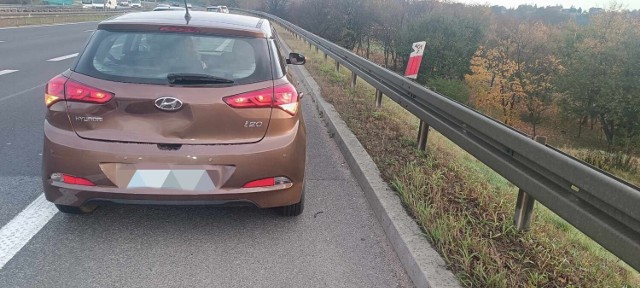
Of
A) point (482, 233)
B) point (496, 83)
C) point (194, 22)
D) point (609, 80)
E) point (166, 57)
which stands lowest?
point (496, 83)

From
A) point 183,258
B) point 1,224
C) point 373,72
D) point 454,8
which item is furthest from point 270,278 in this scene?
point 454,8

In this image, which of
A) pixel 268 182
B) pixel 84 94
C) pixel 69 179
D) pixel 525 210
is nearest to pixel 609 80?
pixel 525 210

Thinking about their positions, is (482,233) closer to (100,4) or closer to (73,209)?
(73,209)

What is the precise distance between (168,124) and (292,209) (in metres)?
1.20

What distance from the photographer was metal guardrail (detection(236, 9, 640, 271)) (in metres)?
2.49

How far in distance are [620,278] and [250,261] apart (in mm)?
2354

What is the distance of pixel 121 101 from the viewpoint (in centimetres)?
327

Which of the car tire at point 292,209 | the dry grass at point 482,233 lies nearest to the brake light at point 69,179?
the car tire at point 292,209

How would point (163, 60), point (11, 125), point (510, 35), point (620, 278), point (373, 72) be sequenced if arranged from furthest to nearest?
1. point (510, 35)
2. point (373, 72)
3. point (11, 125)
4. point (163, 60)
5. point (620, 278)

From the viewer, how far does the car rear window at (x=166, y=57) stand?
11.3 feet

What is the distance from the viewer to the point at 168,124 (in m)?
3.29

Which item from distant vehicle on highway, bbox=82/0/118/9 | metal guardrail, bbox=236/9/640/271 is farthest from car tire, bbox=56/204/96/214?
distant vehicle on highway, bbox=82/0/118/9

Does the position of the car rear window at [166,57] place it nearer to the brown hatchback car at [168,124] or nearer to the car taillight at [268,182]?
A: the brown hatchback car at [168,124]

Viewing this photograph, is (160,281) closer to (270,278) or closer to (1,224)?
(270,278)
